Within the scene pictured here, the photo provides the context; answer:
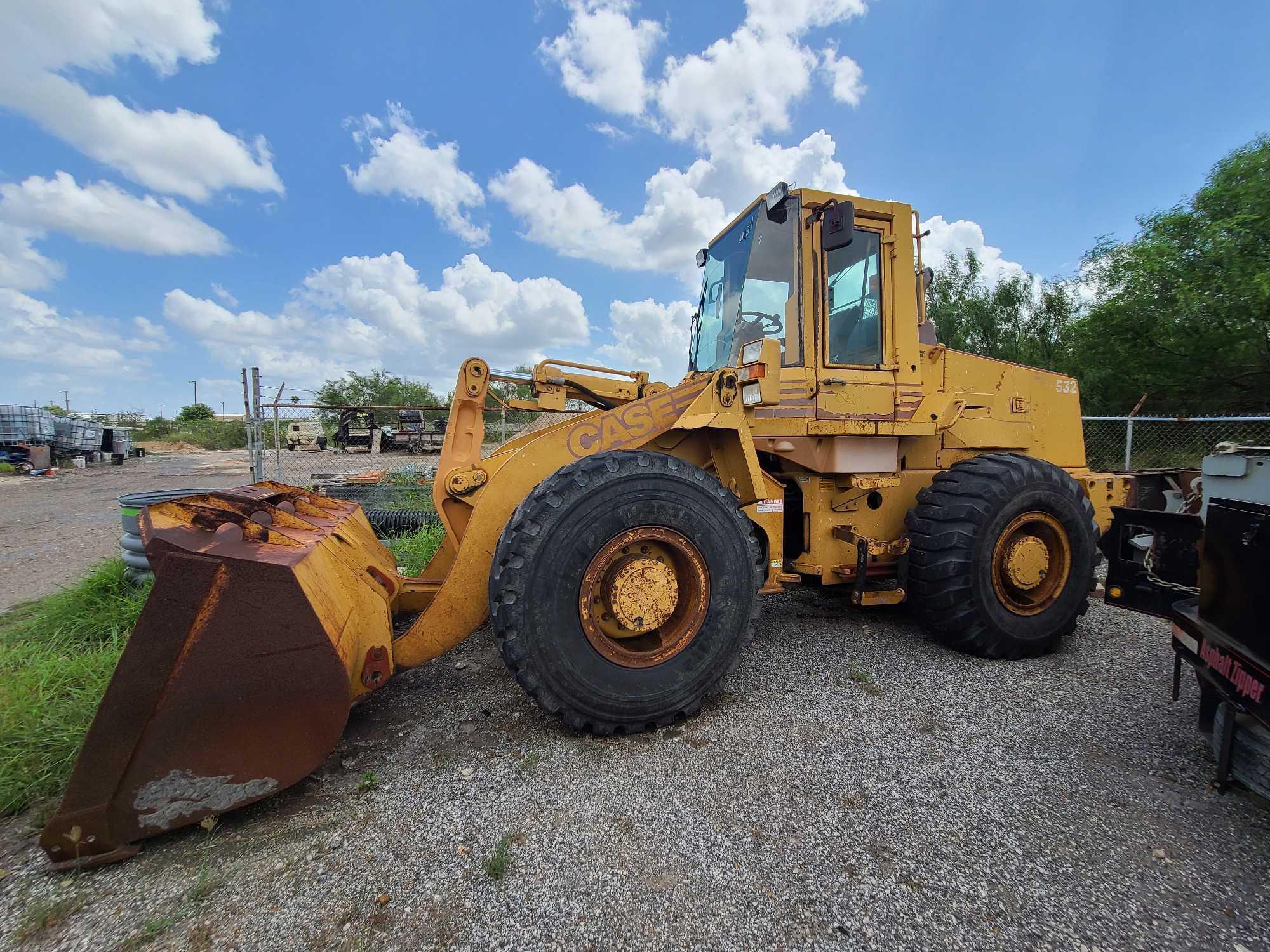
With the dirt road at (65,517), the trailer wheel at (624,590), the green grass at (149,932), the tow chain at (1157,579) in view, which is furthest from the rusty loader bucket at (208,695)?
the dirt road at (65,517)

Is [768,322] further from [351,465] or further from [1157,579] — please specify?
[351,465]

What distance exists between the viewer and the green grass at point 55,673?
87.4 inches

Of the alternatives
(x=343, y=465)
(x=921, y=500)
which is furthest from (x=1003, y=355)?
(x=343, y=465)

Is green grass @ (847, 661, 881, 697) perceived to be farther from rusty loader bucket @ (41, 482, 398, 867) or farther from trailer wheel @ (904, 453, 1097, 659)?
rusty loader bucket @ (41, 482, 398, 867)

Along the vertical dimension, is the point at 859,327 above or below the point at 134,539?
above

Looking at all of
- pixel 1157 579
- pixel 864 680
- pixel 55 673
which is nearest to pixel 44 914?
pixel 55 673

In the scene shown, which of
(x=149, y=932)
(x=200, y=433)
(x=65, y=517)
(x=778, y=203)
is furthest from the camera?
(x=200, y=433)

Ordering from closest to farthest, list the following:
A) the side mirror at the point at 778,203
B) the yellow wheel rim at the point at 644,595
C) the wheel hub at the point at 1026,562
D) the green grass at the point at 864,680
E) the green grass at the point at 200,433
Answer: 1. the yellow wheel rim at the point at 644,595
2. the green grass at the point at 864,680
3. the side mirror at the point at 778,203
4. the wheel hub at the point at 1026,562
5. the green grass at the point at 200,433

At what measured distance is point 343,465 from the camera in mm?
10617

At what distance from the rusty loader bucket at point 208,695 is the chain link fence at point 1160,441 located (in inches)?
380

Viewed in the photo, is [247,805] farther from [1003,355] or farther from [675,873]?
[1003,355]

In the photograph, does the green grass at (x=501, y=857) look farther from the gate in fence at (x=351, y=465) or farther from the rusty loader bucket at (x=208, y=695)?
the gate in fence at (x=351, y=465)

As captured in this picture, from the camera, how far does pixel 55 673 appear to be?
297 centimetres

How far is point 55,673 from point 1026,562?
5.57 meters
